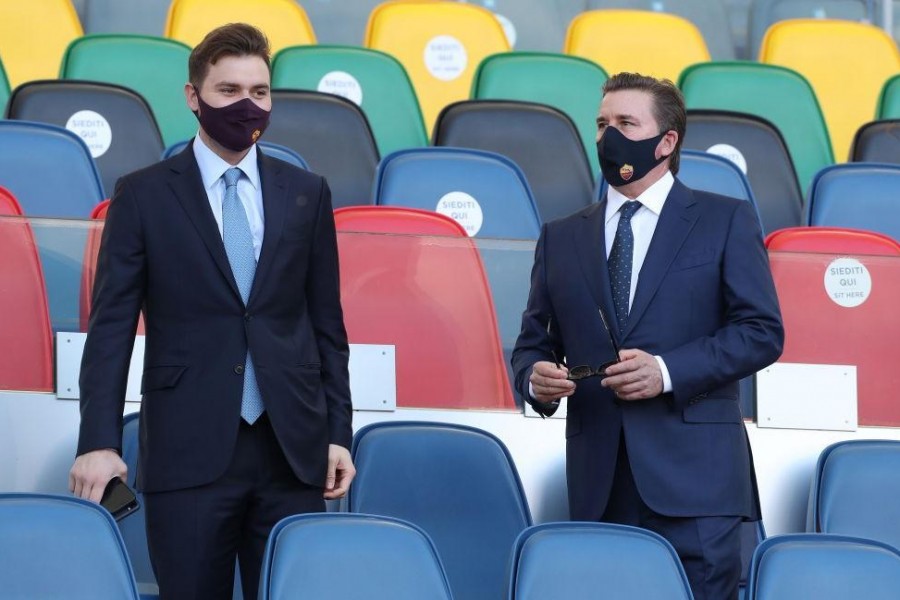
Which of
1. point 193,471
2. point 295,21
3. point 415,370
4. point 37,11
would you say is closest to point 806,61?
point 295,21

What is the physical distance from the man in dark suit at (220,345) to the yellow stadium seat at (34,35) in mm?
2964

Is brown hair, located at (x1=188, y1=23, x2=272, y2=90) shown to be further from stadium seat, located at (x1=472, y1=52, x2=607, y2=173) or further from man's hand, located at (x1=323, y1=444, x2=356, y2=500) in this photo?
stadium seat, located at (x1=472, y1=52, x2=607, y2=173)

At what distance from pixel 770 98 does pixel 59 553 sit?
3.60 metres

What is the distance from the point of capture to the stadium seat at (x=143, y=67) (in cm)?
494

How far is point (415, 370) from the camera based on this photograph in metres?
3.30

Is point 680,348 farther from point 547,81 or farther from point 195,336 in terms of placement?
point 547,81

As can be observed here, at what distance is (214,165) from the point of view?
104 inches

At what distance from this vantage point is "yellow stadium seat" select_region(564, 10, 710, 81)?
5.93 meters

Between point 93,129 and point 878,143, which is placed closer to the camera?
point 93,129

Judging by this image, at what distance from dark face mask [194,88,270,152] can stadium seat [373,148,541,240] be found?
4.74 ft

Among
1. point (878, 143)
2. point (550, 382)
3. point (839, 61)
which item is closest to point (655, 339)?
point (550, 382)

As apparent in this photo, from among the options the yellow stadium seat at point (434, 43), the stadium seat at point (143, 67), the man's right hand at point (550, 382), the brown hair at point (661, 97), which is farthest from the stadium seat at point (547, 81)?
the man's right hand at point (550, 382)

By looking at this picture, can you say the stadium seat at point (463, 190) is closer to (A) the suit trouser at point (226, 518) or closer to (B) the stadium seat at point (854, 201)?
(B) the stadium seat at point (854, 201)

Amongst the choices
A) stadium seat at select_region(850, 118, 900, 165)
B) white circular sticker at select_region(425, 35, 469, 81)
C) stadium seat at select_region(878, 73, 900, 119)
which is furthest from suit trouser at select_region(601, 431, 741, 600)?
white circular sticker at select_region(425, 35, 469, 81)
